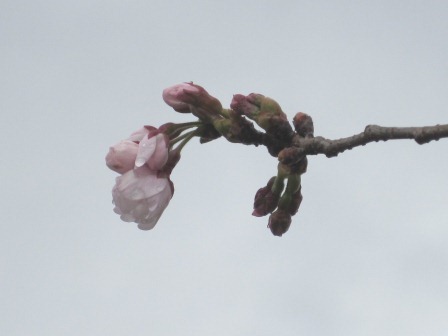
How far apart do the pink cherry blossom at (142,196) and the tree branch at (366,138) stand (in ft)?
1.59

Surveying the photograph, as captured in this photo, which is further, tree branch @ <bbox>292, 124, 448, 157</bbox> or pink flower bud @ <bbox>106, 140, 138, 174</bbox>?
pink flower bud @ <bbox>106, 140, 138, 174</bbox>

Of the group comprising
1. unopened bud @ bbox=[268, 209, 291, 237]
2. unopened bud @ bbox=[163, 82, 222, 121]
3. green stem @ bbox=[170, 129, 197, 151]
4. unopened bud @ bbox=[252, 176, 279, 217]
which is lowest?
unopened bud @ bbox=[268, 209, 291, 237]

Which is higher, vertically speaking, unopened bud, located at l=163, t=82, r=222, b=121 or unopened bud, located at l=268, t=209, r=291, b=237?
unopened bud, located at l=163, t=82, r=222, b=121

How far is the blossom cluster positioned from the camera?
2445 millimetres

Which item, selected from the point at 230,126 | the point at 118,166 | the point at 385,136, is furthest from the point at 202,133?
the point at 385,136

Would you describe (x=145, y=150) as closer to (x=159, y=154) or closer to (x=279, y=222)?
(x=159, y=154)

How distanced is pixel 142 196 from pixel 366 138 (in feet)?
2.70

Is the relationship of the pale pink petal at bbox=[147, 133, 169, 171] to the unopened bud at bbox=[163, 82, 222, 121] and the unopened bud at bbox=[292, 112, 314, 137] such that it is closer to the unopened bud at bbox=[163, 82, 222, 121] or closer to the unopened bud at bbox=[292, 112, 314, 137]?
the unopened bud at bbox=[163, 82, 222, 121]

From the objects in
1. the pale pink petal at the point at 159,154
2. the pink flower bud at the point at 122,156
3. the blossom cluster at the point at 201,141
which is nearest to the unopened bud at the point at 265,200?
the blossom cluster at the point at 201,141

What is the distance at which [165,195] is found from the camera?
8.45ft

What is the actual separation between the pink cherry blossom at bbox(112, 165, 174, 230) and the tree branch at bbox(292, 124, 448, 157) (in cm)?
49

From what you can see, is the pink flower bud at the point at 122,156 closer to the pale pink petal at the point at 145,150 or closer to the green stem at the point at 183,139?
the pale pink petal at the point at 145,150

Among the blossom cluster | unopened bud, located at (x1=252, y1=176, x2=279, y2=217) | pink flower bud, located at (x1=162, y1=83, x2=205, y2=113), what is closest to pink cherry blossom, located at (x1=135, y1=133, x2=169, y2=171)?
the blossom cluster

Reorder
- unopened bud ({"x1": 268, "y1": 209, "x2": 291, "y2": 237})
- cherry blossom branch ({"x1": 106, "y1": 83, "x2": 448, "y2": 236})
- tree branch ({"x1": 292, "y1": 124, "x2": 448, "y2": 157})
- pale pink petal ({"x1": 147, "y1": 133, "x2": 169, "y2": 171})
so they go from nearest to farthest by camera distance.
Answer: tree branch ({"x1": 292, "y1": 124, "x2": 448, "y2": 157}) → cherry blossom branch ({"x1": 106, "y1": 83, "x2": 448, "y2": 236}) → pale pink petal ({"x1": 147, "y1": 133, "x2": 169, "y2": 171}) → unopened bud ({"x1": 268, "y1": 209, "x2": 291, "y2": 237})
